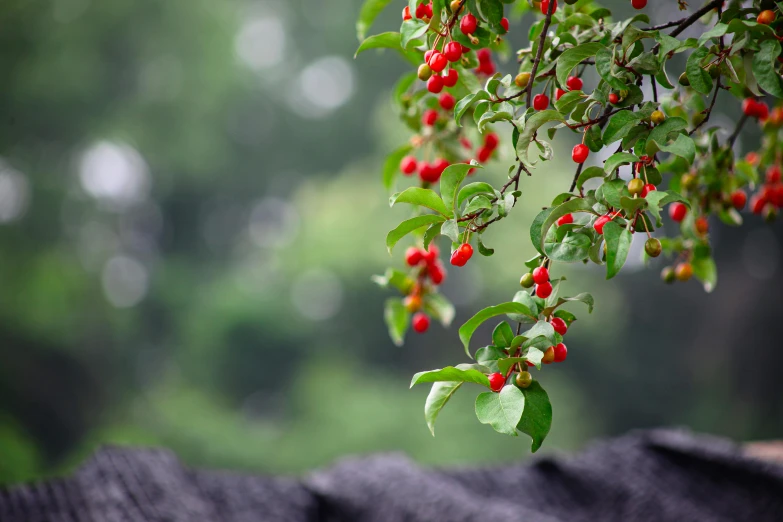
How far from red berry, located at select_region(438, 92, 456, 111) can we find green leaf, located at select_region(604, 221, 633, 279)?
0.76 ft

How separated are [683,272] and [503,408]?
0.36 metres

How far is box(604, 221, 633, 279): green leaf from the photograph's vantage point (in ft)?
1.23

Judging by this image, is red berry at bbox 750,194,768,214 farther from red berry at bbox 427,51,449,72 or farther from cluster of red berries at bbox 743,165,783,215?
red berry at bbox 427,51,449,72

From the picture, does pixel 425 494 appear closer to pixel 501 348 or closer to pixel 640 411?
pixel 501 348

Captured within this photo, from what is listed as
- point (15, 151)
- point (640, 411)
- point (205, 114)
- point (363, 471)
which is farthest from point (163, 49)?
point (363, 471)

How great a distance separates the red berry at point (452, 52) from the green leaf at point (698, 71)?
141 mm

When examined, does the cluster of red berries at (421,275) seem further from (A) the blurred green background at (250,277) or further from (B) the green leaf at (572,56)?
(A) the blurred green background at (250,277)

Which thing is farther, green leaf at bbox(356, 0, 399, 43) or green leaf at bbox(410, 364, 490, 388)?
green leaf at bbox(356, 0, 399, 43)

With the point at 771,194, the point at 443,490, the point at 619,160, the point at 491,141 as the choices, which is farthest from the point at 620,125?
the point at 443,490

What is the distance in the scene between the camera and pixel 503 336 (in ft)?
1.40

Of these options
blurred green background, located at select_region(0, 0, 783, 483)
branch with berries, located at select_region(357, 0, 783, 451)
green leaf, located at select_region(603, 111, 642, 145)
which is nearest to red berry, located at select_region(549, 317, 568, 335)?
branch with berries, located at select_region(357, 0, 783, 451)

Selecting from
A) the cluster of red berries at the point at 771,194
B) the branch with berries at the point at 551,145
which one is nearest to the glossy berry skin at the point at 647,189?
the branch with berries at the point at 551,145

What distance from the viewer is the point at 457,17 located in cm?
46

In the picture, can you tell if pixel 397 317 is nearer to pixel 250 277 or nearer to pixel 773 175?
pixel 773 175
